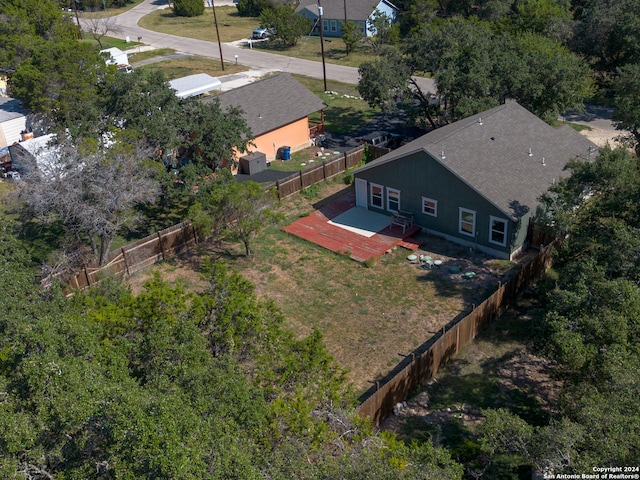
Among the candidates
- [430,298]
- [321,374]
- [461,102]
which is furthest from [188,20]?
[321,374]

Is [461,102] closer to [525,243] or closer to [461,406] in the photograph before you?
[525,243]

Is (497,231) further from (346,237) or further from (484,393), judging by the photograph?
(484,393)

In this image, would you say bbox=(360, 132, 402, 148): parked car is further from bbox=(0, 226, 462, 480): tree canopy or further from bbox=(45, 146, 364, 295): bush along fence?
bbox=(0, 226, 462, 480): tree canopy

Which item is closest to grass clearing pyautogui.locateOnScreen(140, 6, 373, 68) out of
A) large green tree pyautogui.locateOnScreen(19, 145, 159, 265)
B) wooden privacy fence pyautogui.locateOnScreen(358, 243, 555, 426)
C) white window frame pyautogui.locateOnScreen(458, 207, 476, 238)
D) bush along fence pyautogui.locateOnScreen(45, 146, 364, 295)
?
bush along fence pyautogui.locateOnScreen(45, 146, 364, 295)

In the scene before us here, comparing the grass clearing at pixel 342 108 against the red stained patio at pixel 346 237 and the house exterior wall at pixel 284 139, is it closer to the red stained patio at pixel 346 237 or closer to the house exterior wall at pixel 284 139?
the house exterior wall at pixel 284 139

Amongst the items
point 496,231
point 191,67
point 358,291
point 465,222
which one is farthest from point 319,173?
point 191,67

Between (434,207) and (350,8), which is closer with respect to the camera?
(434,207)

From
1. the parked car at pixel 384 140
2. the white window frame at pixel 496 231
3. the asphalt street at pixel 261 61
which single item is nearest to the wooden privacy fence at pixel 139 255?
the white window frame at pixel 496 231
